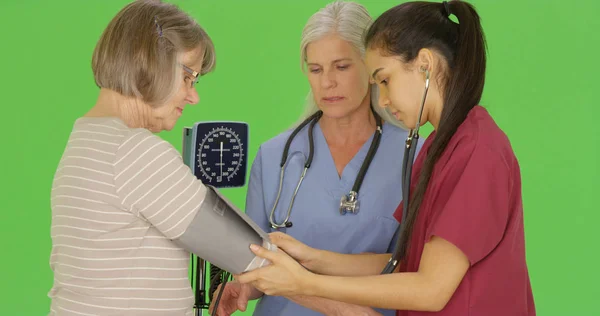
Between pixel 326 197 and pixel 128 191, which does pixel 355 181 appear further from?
pixel 128 191

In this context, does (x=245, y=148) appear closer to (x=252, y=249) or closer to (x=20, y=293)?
(x=252, y=249)


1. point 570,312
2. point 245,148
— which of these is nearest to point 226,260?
point 245,148

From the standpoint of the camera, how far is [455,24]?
5.40 ft

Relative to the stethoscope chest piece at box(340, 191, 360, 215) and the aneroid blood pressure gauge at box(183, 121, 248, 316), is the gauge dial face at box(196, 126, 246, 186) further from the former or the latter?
the stethoscope chest piece at box(340, 191, 360, 215)

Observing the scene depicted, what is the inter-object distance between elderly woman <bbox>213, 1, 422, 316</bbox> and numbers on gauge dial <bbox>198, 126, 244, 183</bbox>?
9.8 inches

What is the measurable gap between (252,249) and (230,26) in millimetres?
1903

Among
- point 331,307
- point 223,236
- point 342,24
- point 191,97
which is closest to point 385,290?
point 223,236

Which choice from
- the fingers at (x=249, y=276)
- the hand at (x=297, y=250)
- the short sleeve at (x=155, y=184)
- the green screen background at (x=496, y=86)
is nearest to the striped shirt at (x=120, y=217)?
the short sleeve at (x=155, y=184)

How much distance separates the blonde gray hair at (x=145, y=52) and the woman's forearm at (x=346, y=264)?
0.58 metres

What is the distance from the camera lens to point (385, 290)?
→ 155 centimetres

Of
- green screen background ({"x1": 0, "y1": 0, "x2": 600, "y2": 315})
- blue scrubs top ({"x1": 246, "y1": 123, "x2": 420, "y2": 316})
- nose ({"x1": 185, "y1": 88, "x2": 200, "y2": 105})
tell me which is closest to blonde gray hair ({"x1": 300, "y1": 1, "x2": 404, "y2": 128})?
blue scrubs top ({"x1": 246, "y1": 123, "x2": 420, "y2": 316})

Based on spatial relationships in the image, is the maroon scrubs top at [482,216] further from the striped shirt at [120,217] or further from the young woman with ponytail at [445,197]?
the striped shirt at [120,217]

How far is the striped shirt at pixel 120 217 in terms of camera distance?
146 centimetres

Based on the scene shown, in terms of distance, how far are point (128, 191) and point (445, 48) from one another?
0.66 m
